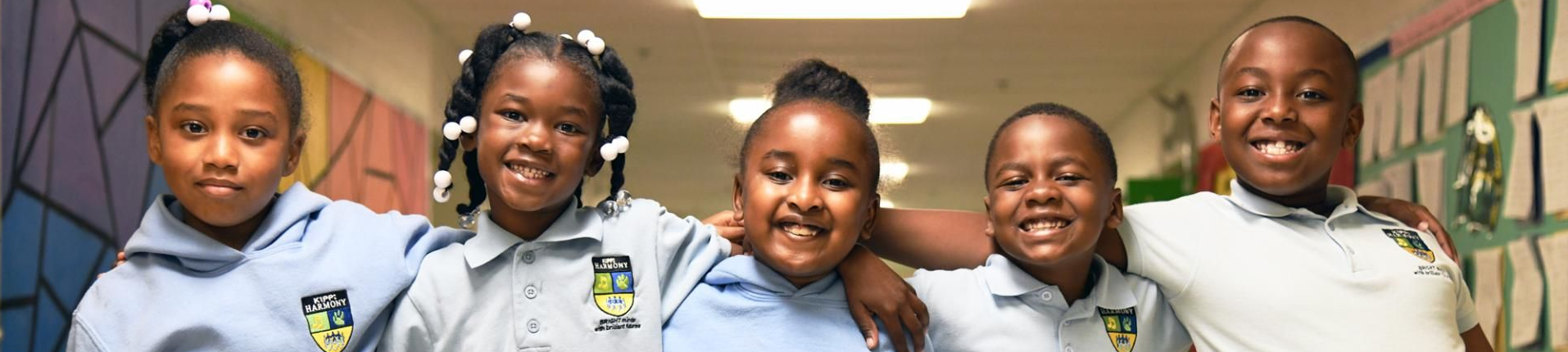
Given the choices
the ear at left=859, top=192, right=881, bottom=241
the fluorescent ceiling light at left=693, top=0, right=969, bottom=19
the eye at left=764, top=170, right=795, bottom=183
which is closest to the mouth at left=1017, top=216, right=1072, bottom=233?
the ear at left=859, top=192, right=881, bottom=241

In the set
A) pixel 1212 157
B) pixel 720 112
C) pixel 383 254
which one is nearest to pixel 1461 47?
pixel 1212 157

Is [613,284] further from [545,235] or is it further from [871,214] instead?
[871,214]

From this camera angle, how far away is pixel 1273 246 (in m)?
1.83

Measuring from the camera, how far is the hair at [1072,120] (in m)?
1.75

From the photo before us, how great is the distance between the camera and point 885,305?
163 centimetres

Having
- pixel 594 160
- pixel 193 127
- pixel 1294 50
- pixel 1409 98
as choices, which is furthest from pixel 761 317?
pixel 1409 98

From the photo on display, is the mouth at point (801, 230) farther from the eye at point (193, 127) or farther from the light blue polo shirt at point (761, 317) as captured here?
the eye at point (193, 127)

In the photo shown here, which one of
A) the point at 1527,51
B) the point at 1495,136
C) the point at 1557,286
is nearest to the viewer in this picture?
the point at 1557,286

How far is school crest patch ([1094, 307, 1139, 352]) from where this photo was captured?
1762 mm

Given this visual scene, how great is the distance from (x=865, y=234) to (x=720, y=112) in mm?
7199

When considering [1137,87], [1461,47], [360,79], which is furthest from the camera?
[1137,87]

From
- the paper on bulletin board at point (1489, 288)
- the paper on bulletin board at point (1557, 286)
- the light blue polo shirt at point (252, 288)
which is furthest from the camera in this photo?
the paper on bulletin board at point (1489, 288)

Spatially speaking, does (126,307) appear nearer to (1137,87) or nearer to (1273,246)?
(1273,246)

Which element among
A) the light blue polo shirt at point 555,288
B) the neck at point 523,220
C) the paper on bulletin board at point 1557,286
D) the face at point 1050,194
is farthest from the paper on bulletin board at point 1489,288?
the neck at point 523,220
